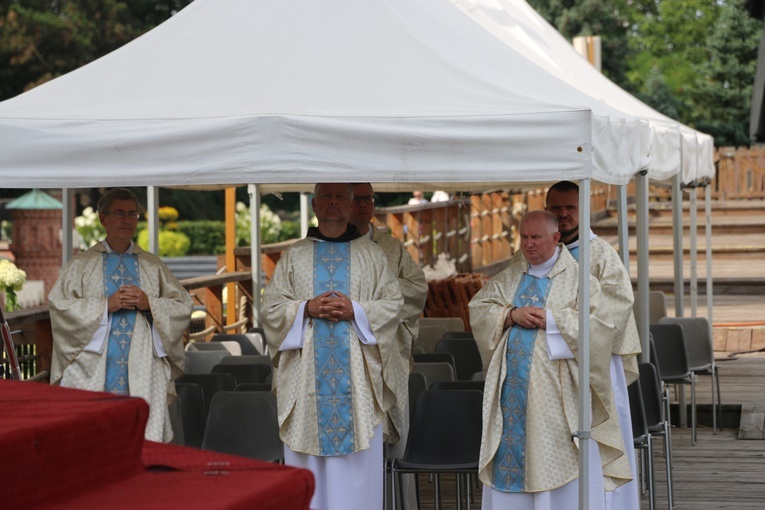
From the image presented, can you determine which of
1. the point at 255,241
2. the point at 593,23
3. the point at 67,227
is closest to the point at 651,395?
the point at 67,227

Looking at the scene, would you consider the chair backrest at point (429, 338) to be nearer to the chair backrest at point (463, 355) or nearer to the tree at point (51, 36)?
the chair backrest at point (463, 355)

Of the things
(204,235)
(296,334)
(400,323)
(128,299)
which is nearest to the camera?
(296,334)

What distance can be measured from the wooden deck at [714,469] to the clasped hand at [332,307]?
221 centimetres

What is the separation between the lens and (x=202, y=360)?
25.7ft

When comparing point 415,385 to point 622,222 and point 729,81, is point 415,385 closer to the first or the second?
point 622,222

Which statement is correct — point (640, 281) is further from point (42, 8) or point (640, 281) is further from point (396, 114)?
point (42, 8)

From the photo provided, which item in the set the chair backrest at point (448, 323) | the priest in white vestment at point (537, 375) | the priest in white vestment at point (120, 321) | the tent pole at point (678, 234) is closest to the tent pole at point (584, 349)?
the priest in white vestment at point (537, 375)

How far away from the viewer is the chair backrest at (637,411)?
264 inches

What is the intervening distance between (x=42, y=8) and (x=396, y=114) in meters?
32.6

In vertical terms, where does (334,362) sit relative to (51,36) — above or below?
below

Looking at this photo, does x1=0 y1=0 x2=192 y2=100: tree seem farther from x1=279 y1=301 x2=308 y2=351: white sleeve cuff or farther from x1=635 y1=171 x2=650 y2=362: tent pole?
x1=279 y1=301 x2=308 y2=351: white sleeve cuff

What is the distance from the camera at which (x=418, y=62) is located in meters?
5.64

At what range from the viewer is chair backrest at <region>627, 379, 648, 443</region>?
22.0 ft

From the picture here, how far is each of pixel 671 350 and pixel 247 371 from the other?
3.37m
